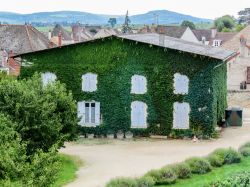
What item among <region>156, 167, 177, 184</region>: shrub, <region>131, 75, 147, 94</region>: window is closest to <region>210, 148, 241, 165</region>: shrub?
<region>156, 167, 177, 184</region>: shrub

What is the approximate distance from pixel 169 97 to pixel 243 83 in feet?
79.1

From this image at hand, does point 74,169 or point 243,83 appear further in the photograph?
point 243,83

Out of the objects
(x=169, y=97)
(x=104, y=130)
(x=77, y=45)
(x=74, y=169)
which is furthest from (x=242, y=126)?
(x=74, y=169)

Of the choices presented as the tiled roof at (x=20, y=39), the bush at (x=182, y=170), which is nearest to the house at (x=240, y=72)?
the tiled roof at (x=20, y=39)

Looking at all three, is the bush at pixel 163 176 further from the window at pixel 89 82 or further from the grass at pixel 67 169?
the window at pixel 89 82

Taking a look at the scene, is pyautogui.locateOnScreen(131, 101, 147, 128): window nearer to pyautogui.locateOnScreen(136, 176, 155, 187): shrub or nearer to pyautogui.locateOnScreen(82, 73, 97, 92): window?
pyautogui.locateOnScreen(82, 73, 97, 92): window

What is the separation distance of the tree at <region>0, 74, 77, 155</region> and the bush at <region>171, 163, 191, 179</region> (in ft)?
18.0

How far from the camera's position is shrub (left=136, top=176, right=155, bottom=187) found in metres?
25.4

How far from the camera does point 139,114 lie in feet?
129

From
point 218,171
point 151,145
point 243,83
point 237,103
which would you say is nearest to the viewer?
point 218,171

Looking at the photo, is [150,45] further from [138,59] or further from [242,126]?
[242,126]

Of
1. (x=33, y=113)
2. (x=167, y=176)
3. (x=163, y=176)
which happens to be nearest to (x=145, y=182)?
(x=163, y=176)

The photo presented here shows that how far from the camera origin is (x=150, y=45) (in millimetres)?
38781

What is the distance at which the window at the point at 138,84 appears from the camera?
39.2 m
